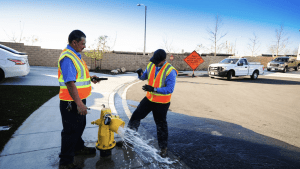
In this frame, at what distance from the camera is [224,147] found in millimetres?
3145

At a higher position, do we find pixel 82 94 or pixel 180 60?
pixel 180 60

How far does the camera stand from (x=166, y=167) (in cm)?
Result: 250

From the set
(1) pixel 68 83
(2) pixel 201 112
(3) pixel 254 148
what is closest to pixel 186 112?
(2) pixel 201 112

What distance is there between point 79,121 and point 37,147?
45.5 inches

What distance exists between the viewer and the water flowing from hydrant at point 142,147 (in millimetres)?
2680

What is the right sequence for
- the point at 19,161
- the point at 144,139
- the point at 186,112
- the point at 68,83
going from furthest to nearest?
the point at 186,112 → the point at 144,139 → the point at 19,161 → the point at 68,83

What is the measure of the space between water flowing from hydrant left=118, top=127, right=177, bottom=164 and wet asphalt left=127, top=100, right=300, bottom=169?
0.31m

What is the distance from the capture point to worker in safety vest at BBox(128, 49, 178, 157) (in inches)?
101

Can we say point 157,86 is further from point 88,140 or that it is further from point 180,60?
point 180,60

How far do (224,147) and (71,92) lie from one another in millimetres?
2703

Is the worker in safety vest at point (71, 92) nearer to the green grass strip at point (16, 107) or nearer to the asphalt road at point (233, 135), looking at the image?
the green grass strip at point (16, 107)

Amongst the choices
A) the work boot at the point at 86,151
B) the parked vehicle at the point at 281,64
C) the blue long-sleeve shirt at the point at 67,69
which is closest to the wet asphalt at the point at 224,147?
the work boot at the point at 86,151

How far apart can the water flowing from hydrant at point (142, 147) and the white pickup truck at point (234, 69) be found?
1228cm

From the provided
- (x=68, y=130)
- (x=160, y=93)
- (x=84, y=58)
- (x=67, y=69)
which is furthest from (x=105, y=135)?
(x=84, y=58)
